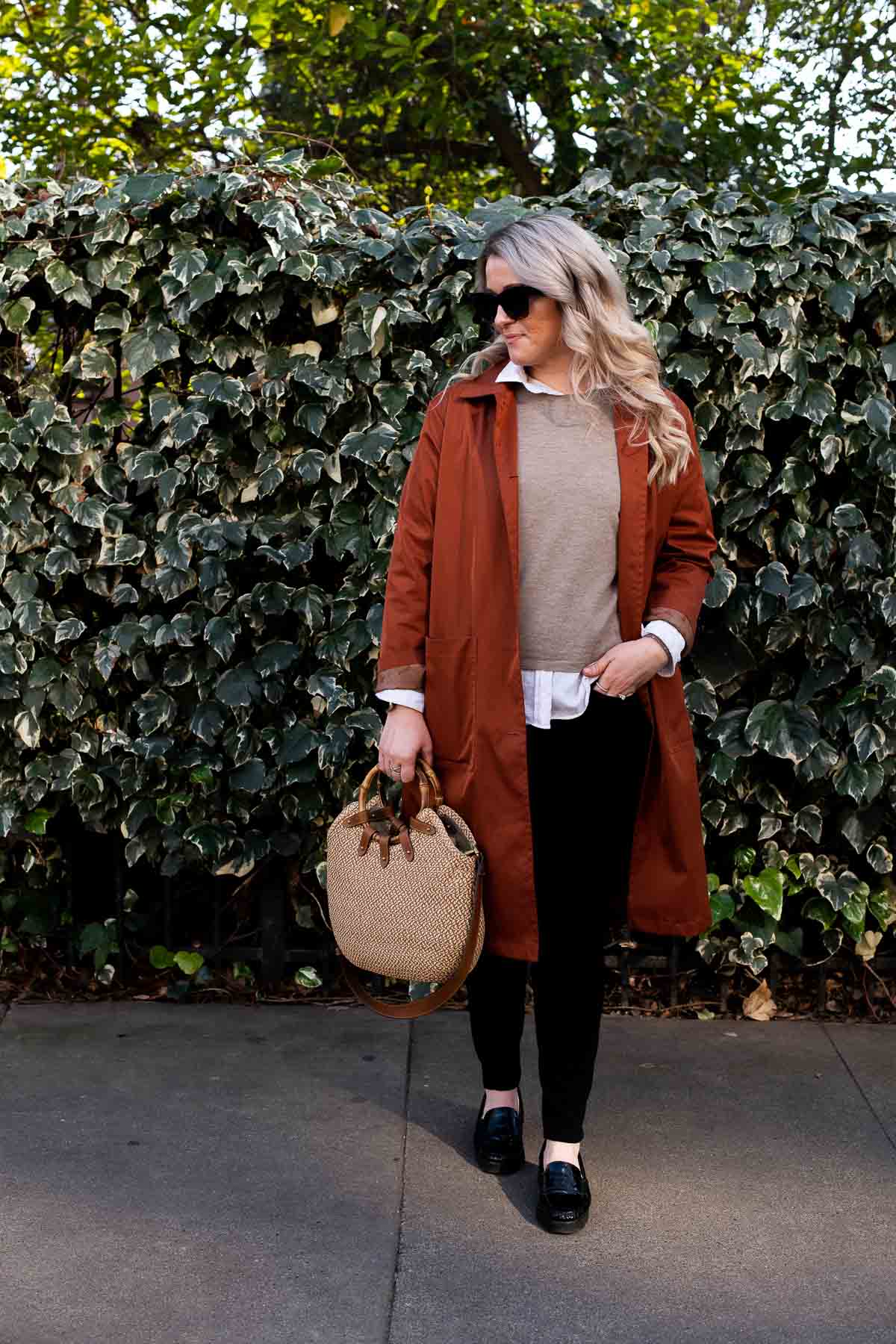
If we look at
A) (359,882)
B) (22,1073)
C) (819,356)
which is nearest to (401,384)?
(819,356)

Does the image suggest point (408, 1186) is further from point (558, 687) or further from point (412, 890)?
point (558, 687)

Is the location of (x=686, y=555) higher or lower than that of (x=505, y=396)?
lower

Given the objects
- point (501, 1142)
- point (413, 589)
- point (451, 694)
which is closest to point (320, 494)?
point (413, 589)

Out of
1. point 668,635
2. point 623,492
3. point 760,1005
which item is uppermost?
point 623,492

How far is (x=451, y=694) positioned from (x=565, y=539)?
1.24ft

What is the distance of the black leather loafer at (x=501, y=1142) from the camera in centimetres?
295

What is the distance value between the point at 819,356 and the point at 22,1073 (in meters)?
2.77

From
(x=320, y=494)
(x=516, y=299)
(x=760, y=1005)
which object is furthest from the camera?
(x=760, y=1005)

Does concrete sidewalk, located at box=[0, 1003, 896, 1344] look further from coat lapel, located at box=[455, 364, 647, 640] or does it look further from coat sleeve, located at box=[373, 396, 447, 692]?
coat lapel, located at box=[455, 364, 647, 640]

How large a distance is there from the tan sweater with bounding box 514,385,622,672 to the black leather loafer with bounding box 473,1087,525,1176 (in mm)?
1065

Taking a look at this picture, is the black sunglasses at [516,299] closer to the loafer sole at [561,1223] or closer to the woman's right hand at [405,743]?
the woman's right hand at [405,743]

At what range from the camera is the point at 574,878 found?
2709mm

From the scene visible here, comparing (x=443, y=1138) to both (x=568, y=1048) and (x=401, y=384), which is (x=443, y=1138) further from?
(x=401, y=384)

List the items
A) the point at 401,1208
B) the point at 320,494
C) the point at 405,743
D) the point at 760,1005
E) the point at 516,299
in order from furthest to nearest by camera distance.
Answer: the point at 760,1005, the point at 320,494, the point at 401,1208, the point at 405,743, the point at 516,299
